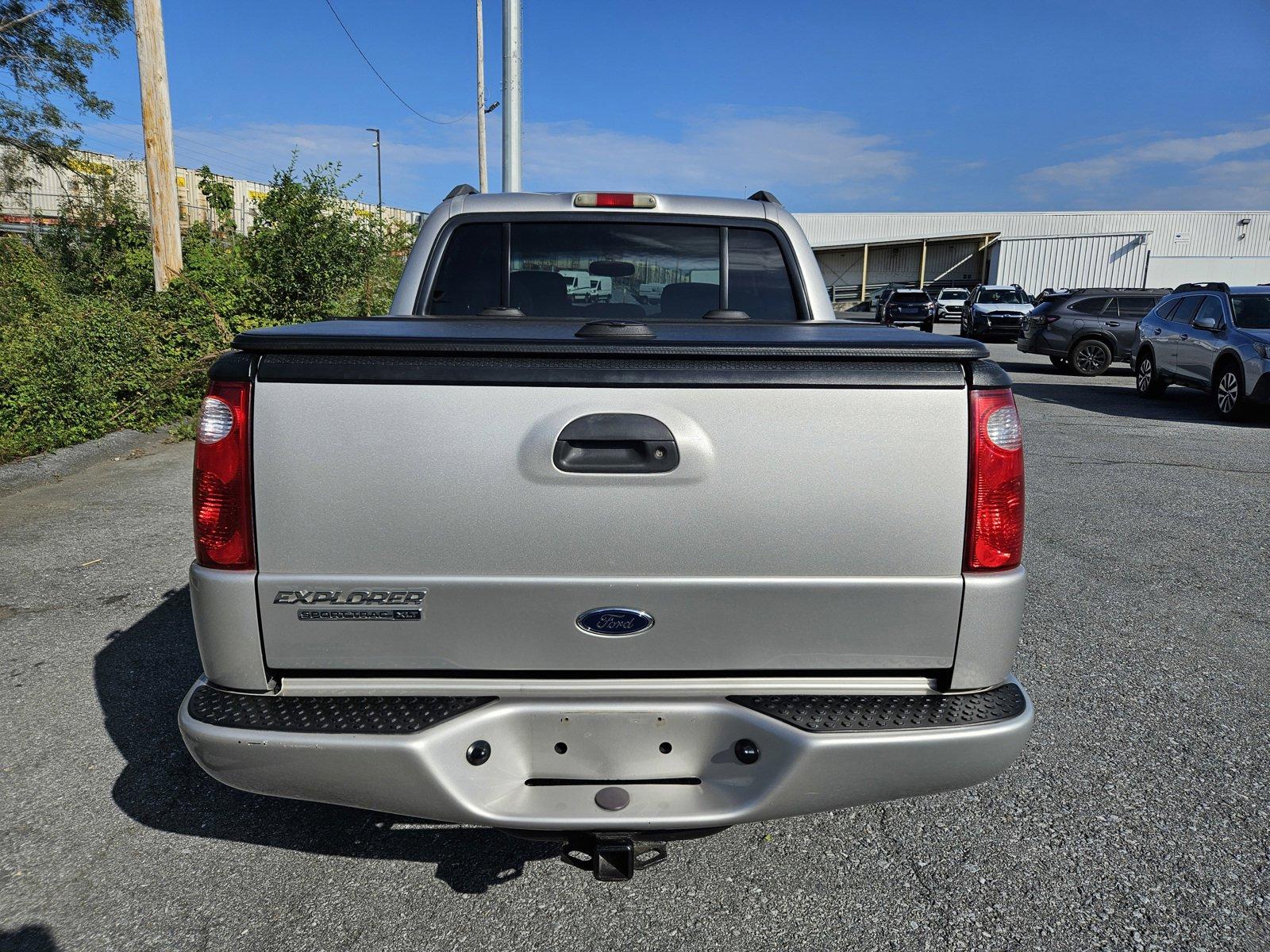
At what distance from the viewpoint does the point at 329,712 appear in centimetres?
203

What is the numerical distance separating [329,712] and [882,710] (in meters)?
1.29

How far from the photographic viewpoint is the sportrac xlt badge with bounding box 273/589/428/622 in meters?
1.99

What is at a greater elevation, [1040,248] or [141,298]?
[1040,248]

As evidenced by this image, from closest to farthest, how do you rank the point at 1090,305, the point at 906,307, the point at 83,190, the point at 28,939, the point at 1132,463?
the point at 28,939 < the point at 1132,463 < the point at 83,190 < the point at 1090,305 < the point at 906,307

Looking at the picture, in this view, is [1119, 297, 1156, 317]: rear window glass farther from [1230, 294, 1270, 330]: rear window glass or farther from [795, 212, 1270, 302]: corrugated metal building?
[795, 212, 1270, 302]: corrugated metal building

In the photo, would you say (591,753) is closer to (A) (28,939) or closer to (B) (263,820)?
(B) (263,820)

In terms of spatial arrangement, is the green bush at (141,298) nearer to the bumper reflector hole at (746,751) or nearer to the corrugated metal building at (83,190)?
the corrugated metal building at (83,190)

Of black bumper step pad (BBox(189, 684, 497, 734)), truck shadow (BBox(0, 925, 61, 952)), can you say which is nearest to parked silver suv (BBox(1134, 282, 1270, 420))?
black bumper step pad (BBox(189, 684, 497, 734))

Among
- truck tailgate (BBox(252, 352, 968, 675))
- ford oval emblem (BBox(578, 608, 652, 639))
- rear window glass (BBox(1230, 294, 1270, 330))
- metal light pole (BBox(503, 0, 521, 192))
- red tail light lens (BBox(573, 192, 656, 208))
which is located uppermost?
metal light pole (BBox(503, 0, 521, 192))

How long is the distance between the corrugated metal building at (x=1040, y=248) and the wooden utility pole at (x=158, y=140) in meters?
36.4

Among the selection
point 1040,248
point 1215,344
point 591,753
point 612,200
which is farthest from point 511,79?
point 1040,248

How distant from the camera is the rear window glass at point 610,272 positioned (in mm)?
3697

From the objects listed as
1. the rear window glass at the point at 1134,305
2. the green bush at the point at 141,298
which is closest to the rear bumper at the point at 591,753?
the green bush at the point at 141,298

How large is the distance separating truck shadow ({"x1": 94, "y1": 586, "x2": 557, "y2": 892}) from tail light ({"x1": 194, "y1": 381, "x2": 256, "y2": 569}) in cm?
106
